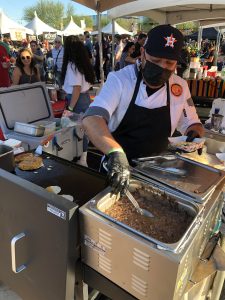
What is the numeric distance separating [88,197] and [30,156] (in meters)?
0.48

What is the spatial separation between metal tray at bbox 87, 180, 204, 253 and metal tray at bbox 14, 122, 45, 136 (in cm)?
154

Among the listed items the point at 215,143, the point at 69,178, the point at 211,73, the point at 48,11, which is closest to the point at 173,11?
the point at 211,73

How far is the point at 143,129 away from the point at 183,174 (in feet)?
1.20

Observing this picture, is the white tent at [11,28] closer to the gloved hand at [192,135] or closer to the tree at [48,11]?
the gloved hand at [192,135]

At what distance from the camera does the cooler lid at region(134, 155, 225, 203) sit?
3.31 feet

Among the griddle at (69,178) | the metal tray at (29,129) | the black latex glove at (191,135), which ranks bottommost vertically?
the metal tray at (29,129)

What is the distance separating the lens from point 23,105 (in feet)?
8.57

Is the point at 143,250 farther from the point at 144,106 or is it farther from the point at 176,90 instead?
the point at 176,90

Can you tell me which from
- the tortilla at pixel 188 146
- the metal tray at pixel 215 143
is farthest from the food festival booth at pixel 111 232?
the metal tray at pixel 215 143

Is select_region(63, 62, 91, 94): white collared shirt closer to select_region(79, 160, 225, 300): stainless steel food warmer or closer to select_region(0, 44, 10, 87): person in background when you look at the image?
select_region(0, 44, 10, 87): person in background

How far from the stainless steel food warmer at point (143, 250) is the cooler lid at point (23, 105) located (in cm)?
187

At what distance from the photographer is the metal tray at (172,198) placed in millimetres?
739

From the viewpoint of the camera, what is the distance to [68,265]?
0.92 meters

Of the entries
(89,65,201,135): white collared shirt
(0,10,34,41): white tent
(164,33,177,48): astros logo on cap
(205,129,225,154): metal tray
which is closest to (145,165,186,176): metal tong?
(89,65,201,135): white collared shirt
